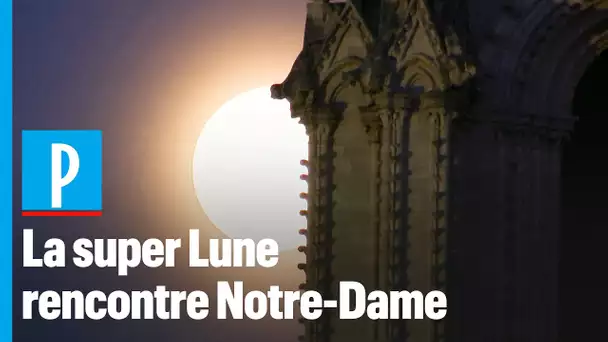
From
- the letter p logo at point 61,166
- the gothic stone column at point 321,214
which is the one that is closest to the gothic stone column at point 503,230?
the gothic stone column at point 321,214

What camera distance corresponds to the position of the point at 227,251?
888 cm

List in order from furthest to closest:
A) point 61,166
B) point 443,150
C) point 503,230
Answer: point 61,166 → point 503,230 → point 443,150

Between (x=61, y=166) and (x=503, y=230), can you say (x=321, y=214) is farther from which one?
(x=61, y=166)

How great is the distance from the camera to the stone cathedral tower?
633 centimetres

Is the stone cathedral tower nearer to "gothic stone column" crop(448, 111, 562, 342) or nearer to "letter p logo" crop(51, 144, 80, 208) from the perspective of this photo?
"gothic stone column" crop(448, 111, 562, 342)

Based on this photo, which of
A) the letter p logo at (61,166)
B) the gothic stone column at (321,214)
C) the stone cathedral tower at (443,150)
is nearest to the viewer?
the stone cathedral tower at (443,150)

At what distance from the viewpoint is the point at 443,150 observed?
6301 millimetres

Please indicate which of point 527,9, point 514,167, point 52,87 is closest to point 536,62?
point 527,9

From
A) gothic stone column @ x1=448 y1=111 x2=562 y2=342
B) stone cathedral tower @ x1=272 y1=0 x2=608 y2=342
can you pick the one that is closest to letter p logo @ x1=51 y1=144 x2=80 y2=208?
stone cathedral tower @ x1=272 y1=0 x2=608 y2=342

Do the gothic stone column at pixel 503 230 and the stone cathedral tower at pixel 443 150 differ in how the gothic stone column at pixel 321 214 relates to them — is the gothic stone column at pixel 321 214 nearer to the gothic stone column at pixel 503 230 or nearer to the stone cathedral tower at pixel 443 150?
the stone cathedral tower at pixel 443 150

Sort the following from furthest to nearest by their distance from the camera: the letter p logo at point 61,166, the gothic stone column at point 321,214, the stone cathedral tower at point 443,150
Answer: the letter p logo at point 61,166
the gothic stone column at point 321,214
the stone cathedral tower at point 443,150

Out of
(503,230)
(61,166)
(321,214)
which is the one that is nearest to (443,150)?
(503,230)

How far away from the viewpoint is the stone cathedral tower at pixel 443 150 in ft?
20.8

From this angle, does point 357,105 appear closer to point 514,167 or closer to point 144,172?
point 514,167
